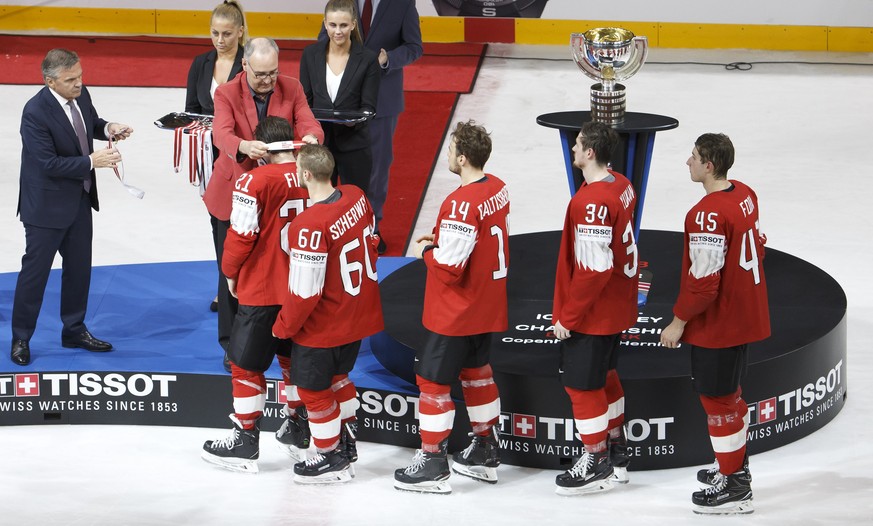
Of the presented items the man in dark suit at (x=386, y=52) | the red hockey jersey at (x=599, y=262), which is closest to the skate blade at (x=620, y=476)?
the red hockey jersey at (x=599, y=262)

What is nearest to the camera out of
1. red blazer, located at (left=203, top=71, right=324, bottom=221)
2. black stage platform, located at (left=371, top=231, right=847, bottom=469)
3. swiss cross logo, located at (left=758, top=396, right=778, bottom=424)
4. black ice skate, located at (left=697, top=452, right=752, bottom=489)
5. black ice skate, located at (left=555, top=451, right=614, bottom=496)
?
black ice skate, located at (left=697, top=452, right=752, bottom=489)

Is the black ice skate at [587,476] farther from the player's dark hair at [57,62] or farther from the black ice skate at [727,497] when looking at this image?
the player's dark hair at [57,62]

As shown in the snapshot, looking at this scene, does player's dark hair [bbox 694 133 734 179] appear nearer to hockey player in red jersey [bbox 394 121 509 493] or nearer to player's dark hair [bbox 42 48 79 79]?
hockey player in red jersey [bbox 394 121 509 493]

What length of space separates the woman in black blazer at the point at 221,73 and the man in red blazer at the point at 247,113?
92 millimetres

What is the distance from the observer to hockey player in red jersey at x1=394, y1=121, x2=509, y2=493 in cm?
490

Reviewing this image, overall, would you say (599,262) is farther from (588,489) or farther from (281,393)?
Answer: (281,393)

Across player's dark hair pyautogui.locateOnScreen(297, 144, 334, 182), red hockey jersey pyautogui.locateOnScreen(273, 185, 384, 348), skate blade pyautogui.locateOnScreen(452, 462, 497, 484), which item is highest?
player's dark hair pyautogui.locateOnScreen(297, 144, 334, 182)

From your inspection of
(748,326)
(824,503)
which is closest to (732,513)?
(824,503)

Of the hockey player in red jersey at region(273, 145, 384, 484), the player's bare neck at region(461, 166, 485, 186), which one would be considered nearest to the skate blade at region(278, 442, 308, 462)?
the hockey player in red jersey at region(273, 145, 384, 484)

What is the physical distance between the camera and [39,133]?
5762 mm

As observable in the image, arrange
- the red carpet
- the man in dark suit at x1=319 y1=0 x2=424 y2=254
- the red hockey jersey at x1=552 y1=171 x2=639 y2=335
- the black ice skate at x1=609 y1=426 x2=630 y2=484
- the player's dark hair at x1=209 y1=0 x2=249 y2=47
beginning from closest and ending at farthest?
1. the red hockey jersey at x1=552 y1=171 x2=639 y2=335
2. the black ice skate at x1=609 y1=426 x2=630 y2=484
3. the player's dark hair at x1=209 y1=0 x2=249 y2=47
4. the man in dark suit at x1=319 y1=0 x2=424 y2=254
5. the red carpet

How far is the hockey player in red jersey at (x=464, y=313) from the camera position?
490 centimetres

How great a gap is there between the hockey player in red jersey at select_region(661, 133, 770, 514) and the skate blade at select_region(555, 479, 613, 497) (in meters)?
0.33

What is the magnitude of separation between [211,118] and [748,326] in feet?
8.36
